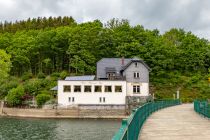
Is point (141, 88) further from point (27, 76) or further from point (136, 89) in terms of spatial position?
point (27, 76)

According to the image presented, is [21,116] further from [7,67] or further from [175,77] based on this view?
[175,77]

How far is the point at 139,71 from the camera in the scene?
225ft

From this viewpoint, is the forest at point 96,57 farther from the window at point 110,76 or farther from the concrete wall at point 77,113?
the window at point 110,76

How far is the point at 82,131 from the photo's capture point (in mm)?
42156

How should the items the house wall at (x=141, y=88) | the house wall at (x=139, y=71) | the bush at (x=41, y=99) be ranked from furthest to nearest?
the house wall at (x=139, y=71), the house wall at (x=141, y=88), the bush at (x=41, y=99)

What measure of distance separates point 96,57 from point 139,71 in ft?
58.8

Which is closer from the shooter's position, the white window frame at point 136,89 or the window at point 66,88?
the window at point 66,88

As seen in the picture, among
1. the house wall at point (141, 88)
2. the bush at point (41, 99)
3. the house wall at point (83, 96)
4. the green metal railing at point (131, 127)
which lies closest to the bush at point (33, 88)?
the bush at point (41, 99)

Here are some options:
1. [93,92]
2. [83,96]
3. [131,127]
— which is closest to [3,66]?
[83,96]

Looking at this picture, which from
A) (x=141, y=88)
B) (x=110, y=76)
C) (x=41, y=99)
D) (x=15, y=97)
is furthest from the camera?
(x=110, y=76)

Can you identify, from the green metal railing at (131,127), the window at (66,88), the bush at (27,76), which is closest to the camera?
the green metal railing at (131,127)

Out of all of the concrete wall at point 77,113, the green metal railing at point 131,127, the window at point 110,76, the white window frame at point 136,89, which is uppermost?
the window at point 110,76

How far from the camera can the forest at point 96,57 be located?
2980 inches

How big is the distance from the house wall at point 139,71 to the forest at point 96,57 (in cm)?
635
